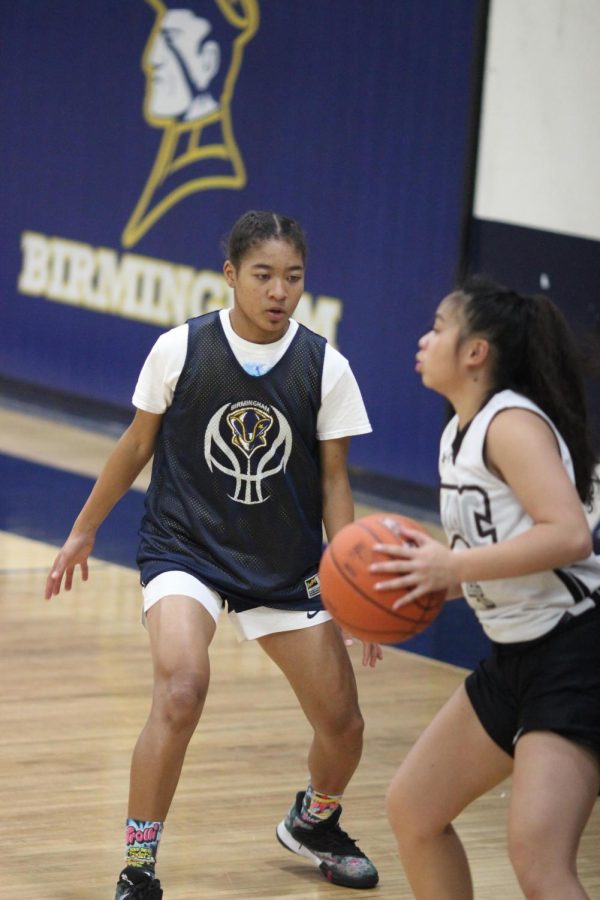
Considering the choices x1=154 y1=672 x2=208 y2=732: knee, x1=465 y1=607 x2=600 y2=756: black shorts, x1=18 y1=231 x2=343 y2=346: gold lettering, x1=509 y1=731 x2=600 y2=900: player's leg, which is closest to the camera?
x1=509 y1=731 x2=600 y2=900: player's leg

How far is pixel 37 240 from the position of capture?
11211mm

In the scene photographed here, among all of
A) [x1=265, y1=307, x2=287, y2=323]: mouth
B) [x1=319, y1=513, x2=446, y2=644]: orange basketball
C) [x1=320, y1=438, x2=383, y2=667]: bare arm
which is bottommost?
[x1=320, y1=438, x2=383, y2=667]: bare arm

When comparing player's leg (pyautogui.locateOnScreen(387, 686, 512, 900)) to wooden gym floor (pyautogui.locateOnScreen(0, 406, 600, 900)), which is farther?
wooden gym floor (pyautogui.locateOnScreen(0, 406, 600, 900))

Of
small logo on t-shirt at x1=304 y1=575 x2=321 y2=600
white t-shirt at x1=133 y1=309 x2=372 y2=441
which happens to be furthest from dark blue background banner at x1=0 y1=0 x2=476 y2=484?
Answer: small logo on t-shirt at x1=304 y1=575 x2=321 y2=600

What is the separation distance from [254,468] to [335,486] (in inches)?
8.8

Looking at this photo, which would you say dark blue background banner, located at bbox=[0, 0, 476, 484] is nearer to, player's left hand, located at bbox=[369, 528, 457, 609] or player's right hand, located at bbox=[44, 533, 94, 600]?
player's right hand, located at bbox=[44, 533, 94, 600]

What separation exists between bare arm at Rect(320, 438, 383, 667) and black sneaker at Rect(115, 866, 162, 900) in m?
0.75

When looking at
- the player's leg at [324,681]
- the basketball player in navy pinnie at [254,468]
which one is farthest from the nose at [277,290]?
the player's leg at [324,681]

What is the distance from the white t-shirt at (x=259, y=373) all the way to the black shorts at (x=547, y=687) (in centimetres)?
104

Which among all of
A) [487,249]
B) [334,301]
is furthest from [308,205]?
[487,249]

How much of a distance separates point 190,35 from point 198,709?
7176mm

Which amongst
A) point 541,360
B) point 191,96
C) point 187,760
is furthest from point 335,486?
point 191,96

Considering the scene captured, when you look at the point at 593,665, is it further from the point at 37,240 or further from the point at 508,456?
the point at 37,240

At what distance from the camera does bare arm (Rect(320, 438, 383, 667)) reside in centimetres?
419
